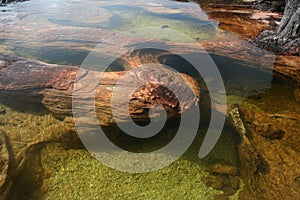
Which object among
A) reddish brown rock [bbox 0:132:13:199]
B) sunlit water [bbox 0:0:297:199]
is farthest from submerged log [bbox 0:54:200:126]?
reddish brown rock [bbox 0:132:13:199]

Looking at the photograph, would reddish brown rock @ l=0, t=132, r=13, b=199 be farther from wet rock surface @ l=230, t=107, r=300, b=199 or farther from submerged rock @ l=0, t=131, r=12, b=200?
wet rock surface @ l=230, t=107, r=300, b=199

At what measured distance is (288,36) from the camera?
4504 mm

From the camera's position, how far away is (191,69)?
4230 millimetres

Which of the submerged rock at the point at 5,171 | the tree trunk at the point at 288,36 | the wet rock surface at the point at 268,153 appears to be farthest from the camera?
the tree trunk at the point at 288,36

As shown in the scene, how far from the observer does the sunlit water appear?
254cm

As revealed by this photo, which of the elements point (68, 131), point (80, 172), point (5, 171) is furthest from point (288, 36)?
point (5, 171)

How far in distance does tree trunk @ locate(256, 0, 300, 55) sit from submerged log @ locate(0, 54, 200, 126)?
2171 millimetres

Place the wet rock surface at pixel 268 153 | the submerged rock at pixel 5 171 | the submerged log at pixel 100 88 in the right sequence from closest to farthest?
the submerged rock at pixel 5 171, the wet rock surface at pixel 268 153, the submerged log at pixel 100 88

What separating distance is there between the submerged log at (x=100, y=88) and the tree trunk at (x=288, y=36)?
2171 millimetres

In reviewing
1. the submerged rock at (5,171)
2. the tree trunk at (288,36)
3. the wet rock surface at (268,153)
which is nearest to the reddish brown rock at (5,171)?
the submerged rock at (5,171)

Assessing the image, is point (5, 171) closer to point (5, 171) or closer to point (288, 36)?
point (5, 171)

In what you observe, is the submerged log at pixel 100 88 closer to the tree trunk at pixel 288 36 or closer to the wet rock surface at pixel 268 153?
the wet rock surface at pixel 268 153

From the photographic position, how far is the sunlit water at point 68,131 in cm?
254

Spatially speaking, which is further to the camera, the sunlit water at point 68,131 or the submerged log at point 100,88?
the submerged log at point 100,88
